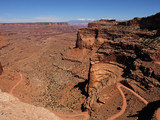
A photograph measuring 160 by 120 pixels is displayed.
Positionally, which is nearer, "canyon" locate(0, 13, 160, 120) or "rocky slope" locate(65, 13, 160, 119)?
"canyon" locate(0, 13, 160, 120)

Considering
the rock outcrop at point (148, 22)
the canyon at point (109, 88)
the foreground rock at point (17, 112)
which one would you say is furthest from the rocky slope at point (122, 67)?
the foreground rock at point (17, 112)

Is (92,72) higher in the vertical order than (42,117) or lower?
higher

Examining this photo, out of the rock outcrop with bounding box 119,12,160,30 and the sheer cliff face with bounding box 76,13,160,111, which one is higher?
the rock outcrop with bounding box 119,12,160,30

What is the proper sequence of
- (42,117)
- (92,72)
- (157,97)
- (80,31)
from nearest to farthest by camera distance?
(42,117) → (157,97) → (92,72) → (80,31)

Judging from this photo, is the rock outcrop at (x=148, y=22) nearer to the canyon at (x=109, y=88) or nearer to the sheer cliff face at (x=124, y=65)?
the canyon at (x=109, y=88)

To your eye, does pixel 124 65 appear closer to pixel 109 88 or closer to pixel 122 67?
pixel 122 67

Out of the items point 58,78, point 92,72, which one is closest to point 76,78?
point 58,78

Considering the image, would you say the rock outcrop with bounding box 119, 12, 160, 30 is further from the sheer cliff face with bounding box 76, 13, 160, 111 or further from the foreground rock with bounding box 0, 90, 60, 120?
the foreground rock with bounding box 0, 90, 60, 120

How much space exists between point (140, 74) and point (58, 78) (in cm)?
2896

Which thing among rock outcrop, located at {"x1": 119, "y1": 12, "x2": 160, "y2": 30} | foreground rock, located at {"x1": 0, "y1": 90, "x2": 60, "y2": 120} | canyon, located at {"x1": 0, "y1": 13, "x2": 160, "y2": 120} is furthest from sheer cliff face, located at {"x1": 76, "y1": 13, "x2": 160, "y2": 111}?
foreground rock, located at {"x1": 0, "y1": 90, "x2": 60, "y2": 120}

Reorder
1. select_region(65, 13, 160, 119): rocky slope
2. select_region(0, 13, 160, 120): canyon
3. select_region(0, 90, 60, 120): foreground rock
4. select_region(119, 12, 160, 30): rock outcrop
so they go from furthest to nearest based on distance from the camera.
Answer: select_region(119, 12, 160, 30): rock outcrop → select_region(65, 13, 160, 119): rocky slope → select_region(0, 13, 160, 120): canyon → select_region(0, 90, 60, 120): foreground rock

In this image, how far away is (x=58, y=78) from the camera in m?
42.1

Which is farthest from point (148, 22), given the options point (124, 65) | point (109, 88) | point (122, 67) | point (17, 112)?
point (17, 112)

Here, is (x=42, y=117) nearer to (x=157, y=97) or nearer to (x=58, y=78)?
(x=157, y=97)
